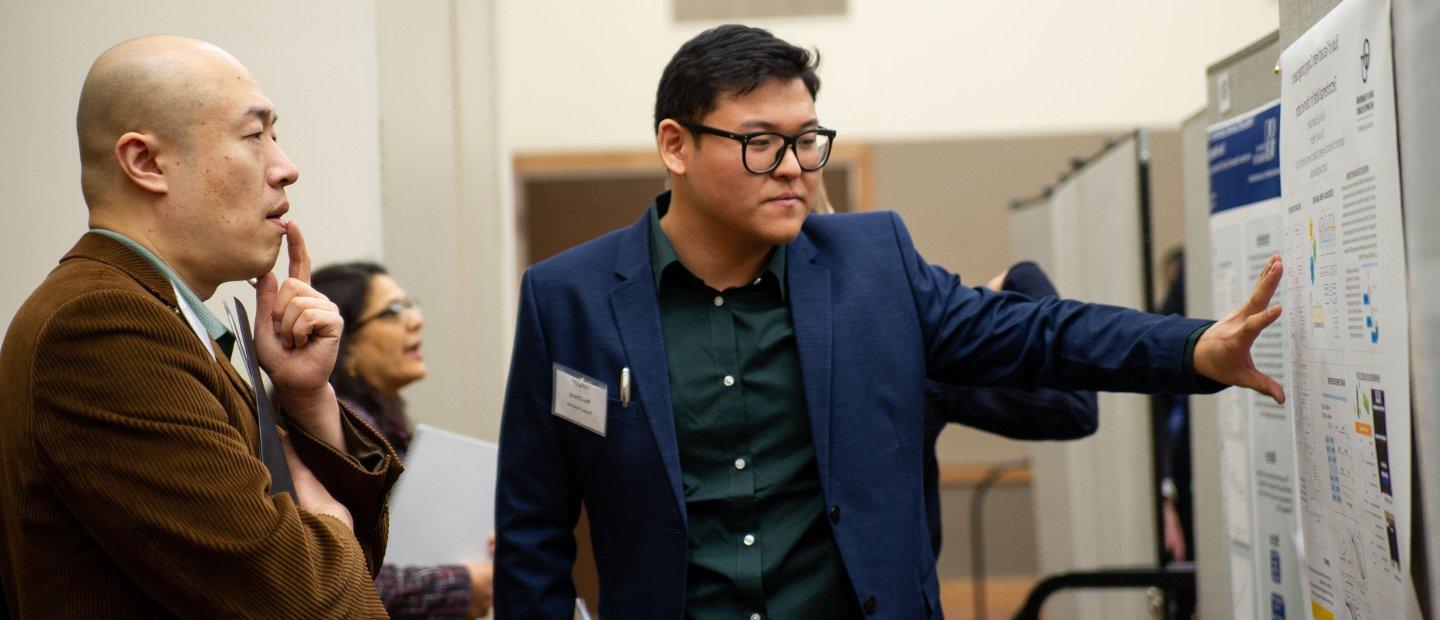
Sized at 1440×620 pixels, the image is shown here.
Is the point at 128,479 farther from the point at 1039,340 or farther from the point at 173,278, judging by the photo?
the point at 1039,340

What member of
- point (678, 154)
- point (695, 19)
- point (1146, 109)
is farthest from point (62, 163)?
point (1146, 109)

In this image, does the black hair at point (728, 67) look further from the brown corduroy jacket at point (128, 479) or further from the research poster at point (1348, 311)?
the brown corduroy jacket at point (128, 479)

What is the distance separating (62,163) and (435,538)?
101 cm

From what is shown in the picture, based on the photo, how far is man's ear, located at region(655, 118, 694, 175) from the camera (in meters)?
1.85

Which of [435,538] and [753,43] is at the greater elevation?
[753,43]

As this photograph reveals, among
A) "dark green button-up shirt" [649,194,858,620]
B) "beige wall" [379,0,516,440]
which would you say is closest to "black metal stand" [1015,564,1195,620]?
"dark green button-up shirt" [649,194,858,620]

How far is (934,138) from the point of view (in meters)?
6.30

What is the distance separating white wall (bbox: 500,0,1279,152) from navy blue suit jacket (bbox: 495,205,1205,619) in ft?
14.7

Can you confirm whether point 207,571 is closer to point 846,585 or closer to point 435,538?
point 846,585

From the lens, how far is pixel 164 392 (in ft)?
3.78

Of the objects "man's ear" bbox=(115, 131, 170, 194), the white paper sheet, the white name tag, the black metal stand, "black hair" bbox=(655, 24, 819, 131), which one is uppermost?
"black hair" bbox=(655, 24, 819, 131)

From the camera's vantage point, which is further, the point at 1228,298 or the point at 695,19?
the point at 695,19

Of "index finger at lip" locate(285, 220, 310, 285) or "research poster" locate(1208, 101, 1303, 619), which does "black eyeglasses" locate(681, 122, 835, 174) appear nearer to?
"index finger at lip" locate(285, 220, 310, 285)

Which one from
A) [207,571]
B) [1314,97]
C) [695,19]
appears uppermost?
[695,19]
